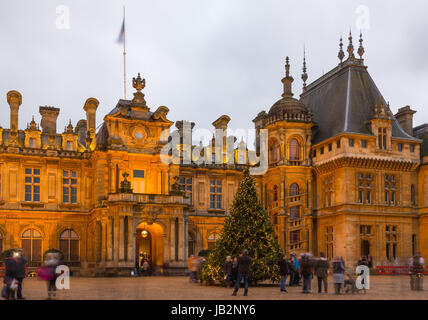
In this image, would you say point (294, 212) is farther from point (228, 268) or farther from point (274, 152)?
point (228, 268)

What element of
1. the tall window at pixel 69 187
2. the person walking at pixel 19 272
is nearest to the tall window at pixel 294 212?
the tall window at pixel 69 187

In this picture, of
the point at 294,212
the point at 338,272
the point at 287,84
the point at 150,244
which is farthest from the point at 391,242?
the point at 338,272

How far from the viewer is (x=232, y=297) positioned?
2080cm

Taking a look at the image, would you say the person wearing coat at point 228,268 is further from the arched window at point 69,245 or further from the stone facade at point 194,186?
the arched window at point 69,245

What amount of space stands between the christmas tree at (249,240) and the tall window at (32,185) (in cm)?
2327

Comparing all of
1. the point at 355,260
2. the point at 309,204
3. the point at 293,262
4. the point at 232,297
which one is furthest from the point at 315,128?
the point at 232,297

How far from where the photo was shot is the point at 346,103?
Answer: 159 feet

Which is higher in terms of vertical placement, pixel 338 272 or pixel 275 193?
pixel 275 193

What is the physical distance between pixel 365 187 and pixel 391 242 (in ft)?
16.2

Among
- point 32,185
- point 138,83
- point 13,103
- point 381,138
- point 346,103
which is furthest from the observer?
point 346,103

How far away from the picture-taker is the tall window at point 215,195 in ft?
165

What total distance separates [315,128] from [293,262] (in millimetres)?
24743

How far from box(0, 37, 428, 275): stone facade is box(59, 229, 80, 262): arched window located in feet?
0.26

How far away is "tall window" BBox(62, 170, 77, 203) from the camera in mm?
47000
